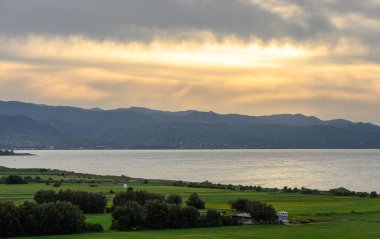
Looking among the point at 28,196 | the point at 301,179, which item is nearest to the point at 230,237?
the point at 28,196

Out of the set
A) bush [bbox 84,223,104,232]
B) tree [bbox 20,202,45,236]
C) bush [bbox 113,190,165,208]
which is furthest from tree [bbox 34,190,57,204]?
bush [bbox 84,223,104,232]

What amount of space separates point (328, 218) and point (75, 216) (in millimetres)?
24824

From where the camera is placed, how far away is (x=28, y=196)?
8388 centimetres

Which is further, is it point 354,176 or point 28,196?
point 354,176

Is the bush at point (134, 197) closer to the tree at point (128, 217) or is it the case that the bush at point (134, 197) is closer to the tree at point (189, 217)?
the tree at point (189, 217)

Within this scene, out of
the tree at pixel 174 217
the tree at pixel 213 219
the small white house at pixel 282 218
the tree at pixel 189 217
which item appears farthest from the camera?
the small white house at pixel 282 218

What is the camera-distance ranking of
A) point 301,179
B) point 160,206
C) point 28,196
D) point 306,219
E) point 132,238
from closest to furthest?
point 132,238, point 160,206, point 306,219, point 28,196, point 301,179

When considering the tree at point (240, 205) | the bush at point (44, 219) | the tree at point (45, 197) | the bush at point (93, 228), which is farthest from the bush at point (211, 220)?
the tree at point (45, 197)

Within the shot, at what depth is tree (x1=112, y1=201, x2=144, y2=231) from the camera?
2218 inches

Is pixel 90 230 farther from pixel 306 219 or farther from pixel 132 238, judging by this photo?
pixel 306 219

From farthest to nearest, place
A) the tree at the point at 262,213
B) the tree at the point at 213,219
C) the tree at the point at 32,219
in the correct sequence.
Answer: the tree at the point at 262,213 → the tree at the point at 213,219 → the tree at the point at 32,219

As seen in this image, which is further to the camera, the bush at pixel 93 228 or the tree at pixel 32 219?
the bush at pixel 93 228

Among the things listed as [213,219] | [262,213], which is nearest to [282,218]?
[262,213]

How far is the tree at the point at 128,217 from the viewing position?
56.3 m
